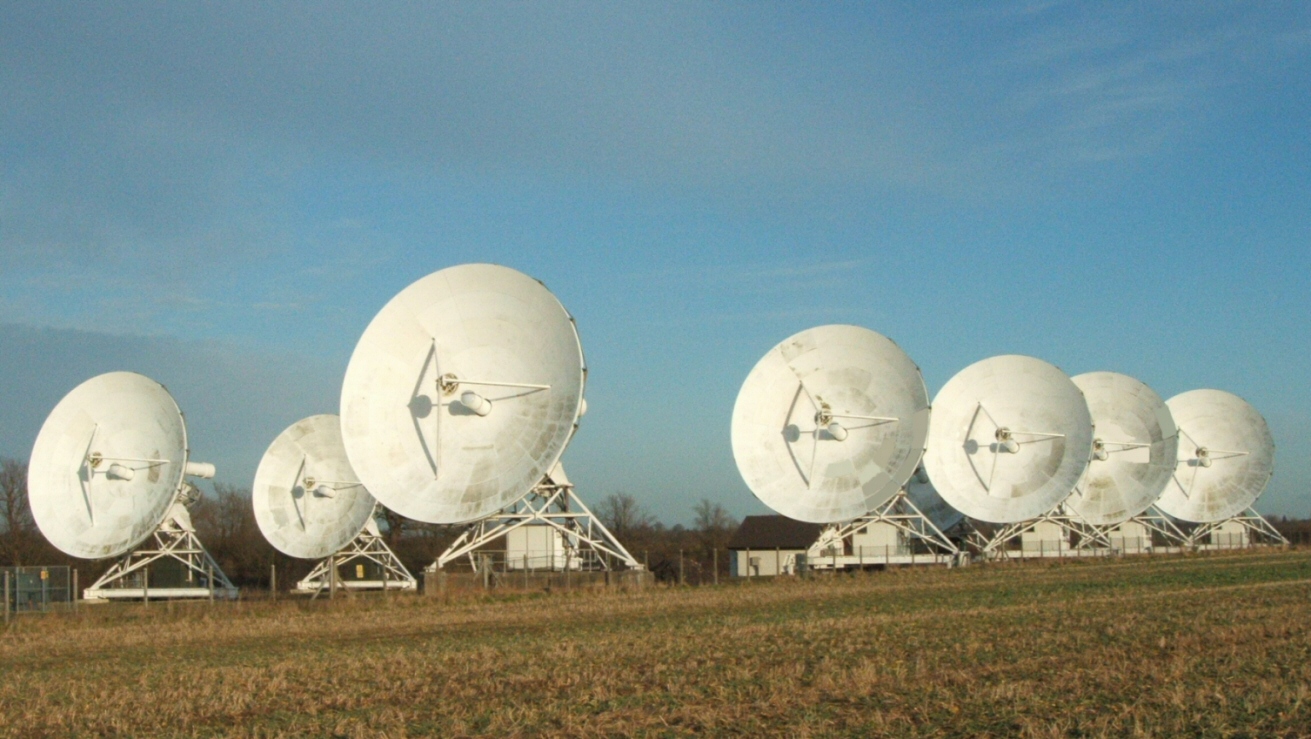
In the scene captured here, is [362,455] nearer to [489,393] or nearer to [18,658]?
[489,393]

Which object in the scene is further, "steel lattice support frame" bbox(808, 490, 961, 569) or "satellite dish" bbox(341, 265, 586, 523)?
"steel lattice support frame" bbox(808, 490, 961, 569)

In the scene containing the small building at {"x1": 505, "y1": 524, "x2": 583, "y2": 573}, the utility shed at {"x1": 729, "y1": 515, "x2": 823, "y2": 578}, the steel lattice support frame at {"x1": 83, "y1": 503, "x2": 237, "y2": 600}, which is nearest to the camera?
the small building at {"x1": 505, "y1": 524, "x2": 583, "y2": 573}

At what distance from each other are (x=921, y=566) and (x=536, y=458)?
29.5 metres

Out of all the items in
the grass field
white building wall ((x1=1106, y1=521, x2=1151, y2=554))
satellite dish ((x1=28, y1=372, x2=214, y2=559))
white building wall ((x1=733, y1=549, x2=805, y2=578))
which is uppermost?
satellite dish ((x1=28, y1=372, x2=214, y2=559))

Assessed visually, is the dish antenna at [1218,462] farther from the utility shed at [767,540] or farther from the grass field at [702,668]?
the grass field at [702,668]

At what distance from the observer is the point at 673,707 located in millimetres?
15805

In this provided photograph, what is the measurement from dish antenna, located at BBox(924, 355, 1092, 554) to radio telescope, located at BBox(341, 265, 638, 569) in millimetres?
27532

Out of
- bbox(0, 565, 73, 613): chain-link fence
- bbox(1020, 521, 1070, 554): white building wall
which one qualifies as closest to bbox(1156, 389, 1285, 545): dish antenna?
bbox(1020, 521, 1070, 554): white building wall

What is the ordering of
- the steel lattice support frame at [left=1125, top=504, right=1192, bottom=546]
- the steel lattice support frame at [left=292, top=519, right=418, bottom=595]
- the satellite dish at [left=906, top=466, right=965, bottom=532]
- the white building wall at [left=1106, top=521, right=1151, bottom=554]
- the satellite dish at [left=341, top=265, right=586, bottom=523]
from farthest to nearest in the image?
the steel lattice support frame at [left=1125, top=504, right=1192, bottom=546], the white building wall at [left=1106, top=521, right=1151, bottom=554], the satellite dish at [left=906, top=466, right=965, bottom=532], the steel lattice support frame at [left=292, top=519, right=418, bottom=595], the satellite dish at [left=341, top=265, right=586, bottom=523]

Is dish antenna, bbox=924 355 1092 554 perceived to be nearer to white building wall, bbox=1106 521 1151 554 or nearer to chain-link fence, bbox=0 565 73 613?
white building wall, bbox=1106 521 1151 554

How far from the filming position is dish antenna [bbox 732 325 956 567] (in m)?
52.7

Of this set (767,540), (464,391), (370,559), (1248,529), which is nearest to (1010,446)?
(767,540)

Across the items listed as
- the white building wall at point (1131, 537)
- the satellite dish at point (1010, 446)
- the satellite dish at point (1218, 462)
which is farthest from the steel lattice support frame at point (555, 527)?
the satellite dish at point (1218, 462)

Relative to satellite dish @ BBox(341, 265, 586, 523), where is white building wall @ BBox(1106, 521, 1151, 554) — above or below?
below
